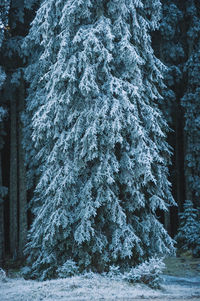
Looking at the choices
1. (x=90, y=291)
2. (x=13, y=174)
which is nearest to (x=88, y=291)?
(x=90, y=291)

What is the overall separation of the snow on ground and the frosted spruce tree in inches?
42.8

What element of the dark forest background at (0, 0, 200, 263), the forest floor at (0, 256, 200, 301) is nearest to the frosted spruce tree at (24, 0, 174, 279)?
the forest floor at (0, 256, 200, 301)

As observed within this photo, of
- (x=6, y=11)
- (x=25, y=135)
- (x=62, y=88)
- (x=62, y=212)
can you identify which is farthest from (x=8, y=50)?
(x=62, y=212)

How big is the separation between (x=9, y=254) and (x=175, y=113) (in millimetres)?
11176

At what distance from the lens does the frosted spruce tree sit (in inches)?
345

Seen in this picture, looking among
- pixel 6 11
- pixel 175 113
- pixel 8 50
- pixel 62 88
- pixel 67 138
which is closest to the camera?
pixel 67 138

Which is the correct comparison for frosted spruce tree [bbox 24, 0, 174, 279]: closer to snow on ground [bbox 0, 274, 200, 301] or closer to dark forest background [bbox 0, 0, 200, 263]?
snow on ground [bbox 0, 274, 200, 301]

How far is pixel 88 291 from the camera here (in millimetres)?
6773

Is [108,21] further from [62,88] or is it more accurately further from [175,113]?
[175,113]

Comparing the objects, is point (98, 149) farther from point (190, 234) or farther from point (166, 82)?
point (166, 82)

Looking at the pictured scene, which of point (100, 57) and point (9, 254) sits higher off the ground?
point (100, 57)

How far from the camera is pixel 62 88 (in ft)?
31.9

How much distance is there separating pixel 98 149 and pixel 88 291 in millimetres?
3675

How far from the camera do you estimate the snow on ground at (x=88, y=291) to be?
21.1ft
